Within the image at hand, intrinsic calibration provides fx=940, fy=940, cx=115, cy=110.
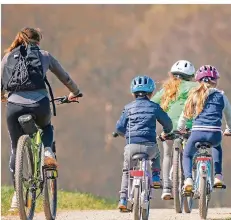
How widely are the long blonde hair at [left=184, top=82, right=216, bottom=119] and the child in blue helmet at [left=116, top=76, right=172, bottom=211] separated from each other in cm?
56

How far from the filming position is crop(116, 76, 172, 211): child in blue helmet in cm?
966

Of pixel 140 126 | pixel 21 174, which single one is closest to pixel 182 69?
pixel 140 126

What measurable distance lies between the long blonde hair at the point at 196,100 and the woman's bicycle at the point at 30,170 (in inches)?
76.0

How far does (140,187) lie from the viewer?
9.35 meters

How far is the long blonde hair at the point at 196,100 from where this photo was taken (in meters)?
10.4

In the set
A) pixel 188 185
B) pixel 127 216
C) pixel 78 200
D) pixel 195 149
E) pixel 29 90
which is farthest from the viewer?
pixel 78 200

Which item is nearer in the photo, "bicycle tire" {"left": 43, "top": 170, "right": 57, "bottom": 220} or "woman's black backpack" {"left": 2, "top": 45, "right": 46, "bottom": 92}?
"woman's black backpack" {"left": 2, "top": 45, "right": 46, "bottom": 92}

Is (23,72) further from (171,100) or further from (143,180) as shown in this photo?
(171,100)

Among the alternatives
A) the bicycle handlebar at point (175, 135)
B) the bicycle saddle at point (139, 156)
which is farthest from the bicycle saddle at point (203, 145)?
the bicycle saddle at point (139, 156)

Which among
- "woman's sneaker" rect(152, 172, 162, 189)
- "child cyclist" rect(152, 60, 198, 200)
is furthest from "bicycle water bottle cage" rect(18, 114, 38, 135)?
"child cyclist" rect(152, 60, 198, 200)

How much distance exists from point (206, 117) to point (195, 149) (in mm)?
383

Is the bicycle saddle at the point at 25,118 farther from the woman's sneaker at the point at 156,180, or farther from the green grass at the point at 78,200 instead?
the green grass at the point at 78,200

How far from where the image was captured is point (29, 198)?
9.08 meters

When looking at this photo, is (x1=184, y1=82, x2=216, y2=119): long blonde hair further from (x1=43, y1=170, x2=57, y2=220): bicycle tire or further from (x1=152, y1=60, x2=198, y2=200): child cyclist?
(x1=43, y1=170, x2=57, y2=220): bicycle tire
